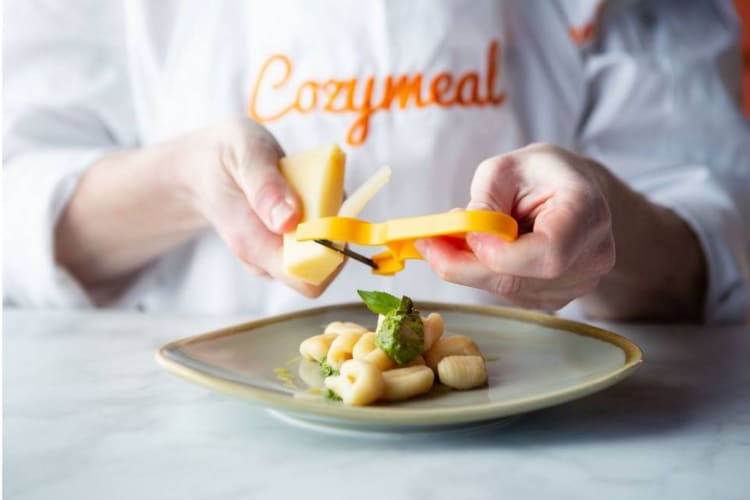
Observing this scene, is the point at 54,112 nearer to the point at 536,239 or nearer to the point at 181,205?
the point at 181,205

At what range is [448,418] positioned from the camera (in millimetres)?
492

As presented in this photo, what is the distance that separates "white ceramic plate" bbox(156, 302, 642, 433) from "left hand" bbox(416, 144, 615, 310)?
44 mm

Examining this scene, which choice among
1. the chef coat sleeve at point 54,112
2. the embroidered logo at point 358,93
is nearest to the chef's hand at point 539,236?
the embroidered logo at point 358,93

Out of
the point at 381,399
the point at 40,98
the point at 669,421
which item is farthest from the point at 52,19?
the point at 669,421

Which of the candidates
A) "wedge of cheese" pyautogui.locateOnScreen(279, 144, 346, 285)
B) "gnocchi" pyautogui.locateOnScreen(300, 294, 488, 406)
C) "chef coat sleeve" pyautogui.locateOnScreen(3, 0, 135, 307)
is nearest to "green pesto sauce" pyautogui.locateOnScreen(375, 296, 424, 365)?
"gnocchi" pyautogui.locateOnScreen(300, 294, 488, 406)

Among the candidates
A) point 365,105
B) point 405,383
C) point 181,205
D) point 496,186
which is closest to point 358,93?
point 365,105

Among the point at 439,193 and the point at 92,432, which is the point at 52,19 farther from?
the point at 92,432

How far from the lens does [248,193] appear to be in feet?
2.40

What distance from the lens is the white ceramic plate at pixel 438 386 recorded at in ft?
1.64

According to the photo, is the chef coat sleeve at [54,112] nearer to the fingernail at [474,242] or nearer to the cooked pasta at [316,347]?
the cooked pasta at [316,347]

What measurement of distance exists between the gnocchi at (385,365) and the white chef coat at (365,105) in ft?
1.20

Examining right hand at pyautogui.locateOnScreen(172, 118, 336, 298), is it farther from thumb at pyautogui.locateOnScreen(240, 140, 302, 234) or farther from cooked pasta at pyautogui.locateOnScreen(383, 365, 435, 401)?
cooked pasta at pyautogui.locateOnScreen(383, 365, 435, 401)

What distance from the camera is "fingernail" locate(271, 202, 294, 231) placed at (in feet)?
2.27

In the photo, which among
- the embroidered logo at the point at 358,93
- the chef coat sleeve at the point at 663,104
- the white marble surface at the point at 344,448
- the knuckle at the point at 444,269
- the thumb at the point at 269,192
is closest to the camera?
the white marble surface at the point at 344,448
